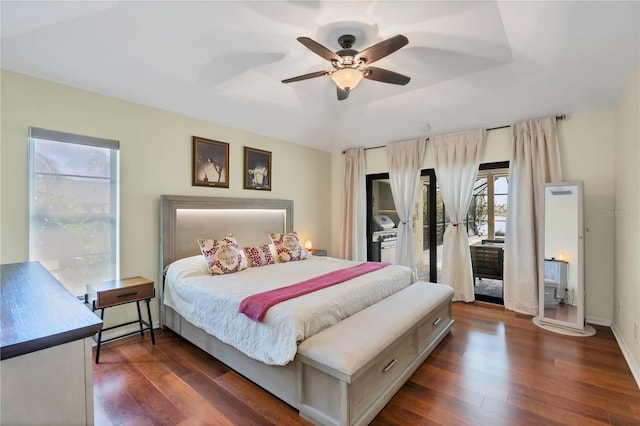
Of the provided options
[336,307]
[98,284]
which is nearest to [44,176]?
[98,284]

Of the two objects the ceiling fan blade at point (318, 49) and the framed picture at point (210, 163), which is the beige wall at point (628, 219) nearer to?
the ceiling fan blade at point (318, 49)

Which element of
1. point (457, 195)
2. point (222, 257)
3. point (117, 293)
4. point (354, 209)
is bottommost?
point (117, 293)

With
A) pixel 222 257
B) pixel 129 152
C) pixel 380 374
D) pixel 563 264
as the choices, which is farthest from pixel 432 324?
pixel 129 152

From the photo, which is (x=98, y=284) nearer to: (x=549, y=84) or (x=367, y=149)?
(x=367, y=149)

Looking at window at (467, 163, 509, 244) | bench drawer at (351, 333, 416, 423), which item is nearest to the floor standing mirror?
window at (467, 163, 509, 244)

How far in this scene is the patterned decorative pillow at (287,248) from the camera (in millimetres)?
3949

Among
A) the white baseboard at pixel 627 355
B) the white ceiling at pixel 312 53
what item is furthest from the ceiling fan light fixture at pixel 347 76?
the white baseboard at pixel 627 355

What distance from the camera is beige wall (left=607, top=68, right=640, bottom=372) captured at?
2449 millimetres

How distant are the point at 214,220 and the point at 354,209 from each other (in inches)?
99.8

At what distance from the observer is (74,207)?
9.50 ft

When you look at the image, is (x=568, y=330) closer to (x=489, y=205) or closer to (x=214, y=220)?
(x=489, y=205)

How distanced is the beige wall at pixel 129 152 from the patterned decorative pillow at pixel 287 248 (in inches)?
32.7

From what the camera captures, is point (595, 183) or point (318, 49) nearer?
point (318, 49)

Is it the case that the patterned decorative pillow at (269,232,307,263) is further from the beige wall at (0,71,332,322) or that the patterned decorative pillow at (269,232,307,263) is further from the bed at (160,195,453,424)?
the beige wall at (0,71,332,322)
